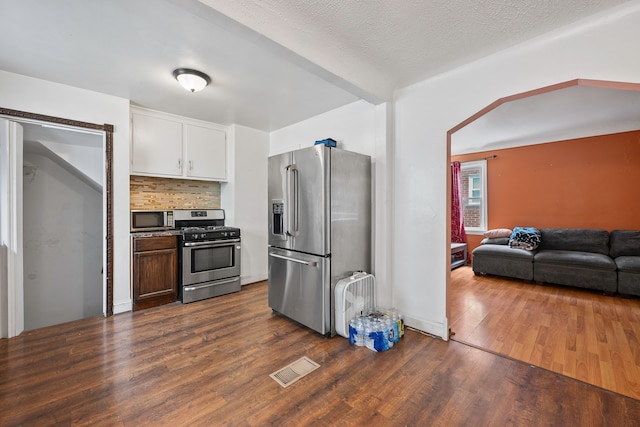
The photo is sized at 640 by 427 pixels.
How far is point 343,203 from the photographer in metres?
2.72

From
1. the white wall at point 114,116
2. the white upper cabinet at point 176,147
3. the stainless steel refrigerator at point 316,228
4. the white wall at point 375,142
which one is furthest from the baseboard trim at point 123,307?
the white wall at point 375,142

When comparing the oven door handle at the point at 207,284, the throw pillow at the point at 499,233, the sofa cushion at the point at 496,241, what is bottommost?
the oven door handle at the point at 207,284

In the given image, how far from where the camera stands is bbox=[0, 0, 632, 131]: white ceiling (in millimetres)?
1726

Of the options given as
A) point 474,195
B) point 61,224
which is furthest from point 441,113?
point 61,224

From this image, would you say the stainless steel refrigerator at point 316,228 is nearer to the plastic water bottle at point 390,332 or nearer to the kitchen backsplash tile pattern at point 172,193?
the plastic water bottle at point 390,332

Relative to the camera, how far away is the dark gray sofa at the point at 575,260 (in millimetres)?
3717

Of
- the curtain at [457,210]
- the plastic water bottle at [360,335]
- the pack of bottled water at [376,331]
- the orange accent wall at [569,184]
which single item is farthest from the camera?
the curtain at [457,210]

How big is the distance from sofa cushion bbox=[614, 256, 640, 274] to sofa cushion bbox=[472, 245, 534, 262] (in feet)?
3.16

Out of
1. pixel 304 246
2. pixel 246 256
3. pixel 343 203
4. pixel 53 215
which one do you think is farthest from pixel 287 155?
pixel 53 215

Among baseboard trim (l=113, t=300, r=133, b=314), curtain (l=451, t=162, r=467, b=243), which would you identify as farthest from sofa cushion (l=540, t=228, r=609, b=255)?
baseboard trim (l=113, t=300, r=133, b=314)

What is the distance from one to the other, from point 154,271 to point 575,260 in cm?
585

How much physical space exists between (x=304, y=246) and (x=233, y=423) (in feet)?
4.99

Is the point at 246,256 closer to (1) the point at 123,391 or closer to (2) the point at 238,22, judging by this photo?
(1) the point at 123,391

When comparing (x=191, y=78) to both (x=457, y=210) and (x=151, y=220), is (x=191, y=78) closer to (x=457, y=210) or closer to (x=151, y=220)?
(x=151, y=220)
